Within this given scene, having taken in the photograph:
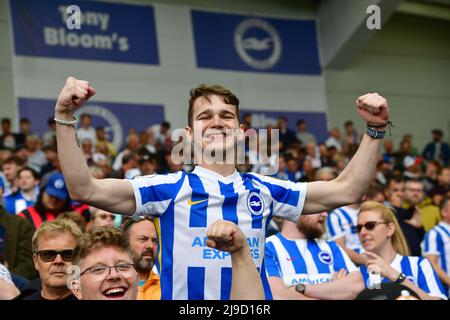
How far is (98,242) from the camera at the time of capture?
3.22 m

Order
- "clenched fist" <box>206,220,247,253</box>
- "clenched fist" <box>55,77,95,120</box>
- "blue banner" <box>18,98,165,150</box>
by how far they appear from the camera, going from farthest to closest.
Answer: "blue banner" <box>18,98,165,150</box>
"clenched fist" <box>55,77,95,120</box>
"clenched fist" <box>206,220,247,253</box>

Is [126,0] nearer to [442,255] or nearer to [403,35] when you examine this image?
[403,35]

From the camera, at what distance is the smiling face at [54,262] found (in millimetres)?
4332

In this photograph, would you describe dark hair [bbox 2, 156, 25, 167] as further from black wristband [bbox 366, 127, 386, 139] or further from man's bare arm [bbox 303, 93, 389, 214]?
black wristband [bbox 366, 127, 386, 139]

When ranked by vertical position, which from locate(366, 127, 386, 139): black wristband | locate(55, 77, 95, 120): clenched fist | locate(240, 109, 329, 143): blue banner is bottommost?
locate(366, 127, 386, 139): black wristband

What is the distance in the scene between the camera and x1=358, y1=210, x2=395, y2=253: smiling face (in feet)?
18.7

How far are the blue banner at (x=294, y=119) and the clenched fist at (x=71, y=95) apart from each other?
41.5 ft

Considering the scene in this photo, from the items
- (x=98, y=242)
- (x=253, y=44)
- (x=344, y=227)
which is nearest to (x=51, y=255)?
(x=98, y=242)

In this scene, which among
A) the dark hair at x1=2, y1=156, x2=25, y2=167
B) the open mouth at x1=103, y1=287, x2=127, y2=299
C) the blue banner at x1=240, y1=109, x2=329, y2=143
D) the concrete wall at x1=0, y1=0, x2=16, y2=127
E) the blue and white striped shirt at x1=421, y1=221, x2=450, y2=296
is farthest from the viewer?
the blue banner at x1=240, y1=109, x2=329, y2=143

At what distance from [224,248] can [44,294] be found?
2.32 metres

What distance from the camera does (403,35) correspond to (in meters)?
18.5

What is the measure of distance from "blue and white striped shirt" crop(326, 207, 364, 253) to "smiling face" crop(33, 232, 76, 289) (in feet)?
10.9

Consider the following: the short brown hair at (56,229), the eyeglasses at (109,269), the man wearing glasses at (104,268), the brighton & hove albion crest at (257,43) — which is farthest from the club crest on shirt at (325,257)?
the brighton & hove albion crest at (257,43)

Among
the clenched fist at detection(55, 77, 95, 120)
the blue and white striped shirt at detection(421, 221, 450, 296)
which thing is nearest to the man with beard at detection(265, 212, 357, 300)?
the blue and white striped shirt at detection(421, 221, 450, 296)
